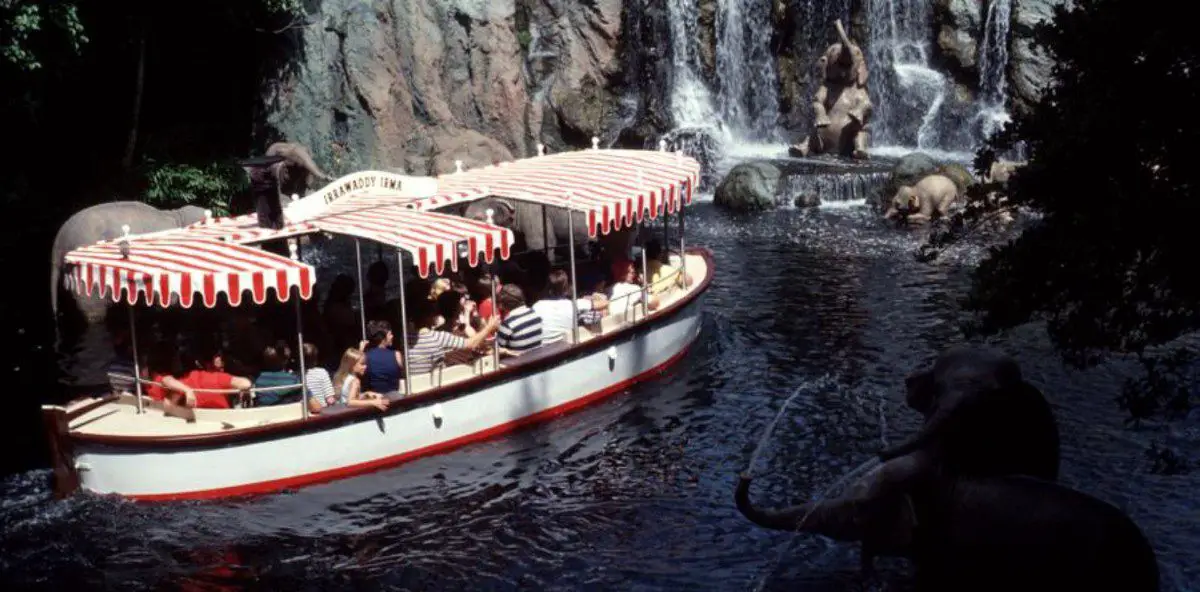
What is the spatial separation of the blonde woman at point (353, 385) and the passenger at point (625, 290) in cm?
408

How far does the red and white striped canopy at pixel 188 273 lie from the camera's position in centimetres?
1417

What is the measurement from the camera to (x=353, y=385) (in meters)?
15.5

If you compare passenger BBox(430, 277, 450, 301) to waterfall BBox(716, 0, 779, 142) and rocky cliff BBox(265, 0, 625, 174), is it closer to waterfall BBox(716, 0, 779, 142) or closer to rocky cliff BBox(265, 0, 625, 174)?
rocky cliff BBox(265, 0, 625, 174)

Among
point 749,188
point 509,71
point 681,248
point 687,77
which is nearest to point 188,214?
point 681,248

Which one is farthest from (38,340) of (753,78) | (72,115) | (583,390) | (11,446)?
(753,78)

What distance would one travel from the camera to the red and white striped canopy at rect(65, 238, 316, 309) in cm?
1417

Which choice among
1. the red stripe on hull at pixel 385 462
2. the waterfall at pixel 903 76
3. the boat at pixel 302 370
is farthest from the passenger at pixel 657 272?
the waterfall at pixel 903 76

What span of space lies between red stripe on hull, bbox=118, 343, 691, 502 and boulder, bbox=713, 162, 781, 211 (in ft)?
45.7

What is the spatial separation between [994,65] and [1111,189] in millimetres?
28863

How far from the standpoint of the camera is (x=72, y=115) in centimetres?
3056

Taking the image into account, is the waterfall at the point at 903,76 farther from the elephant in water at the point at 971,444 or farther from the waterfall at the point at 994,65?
the elephant in water at the point at 971,444

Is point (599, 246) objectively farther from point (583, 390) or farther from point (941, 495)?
point (941, 495)

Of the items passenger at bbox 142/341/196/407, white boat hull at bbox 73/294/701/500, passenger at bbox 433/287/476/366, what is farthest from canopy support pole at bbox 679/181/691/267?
passenger at bbox 142/341/196/407

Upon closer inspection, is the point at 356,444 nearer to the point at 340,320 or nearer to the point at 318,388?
the point at 318,388
